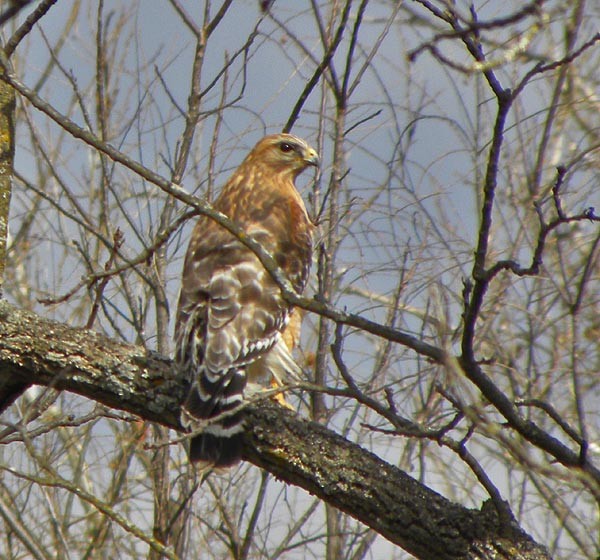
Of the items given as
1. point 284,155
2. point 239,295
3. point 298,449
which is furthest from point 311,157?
point 298,449

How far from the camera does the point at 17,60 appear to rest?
685 cm

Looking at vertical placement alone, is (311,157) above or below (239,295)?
above

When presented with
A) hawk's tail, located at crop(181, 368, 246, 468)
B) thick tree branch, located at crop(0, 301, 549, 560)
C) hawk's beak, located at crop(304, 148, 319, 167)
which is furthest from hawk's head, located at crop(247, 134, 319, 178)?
thick tree branch, located at crop(0, 301, 549, 560)

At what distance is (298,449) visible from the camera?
10.2ft

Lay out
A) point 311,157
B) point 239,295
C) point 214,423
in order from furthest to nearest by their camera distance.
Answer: point 311,157 < point 239,295 < point 214,423

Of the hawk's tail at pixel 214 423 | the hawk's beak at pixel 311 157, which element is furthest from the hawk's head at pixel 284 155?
the hawk's tail at pixel 214 423

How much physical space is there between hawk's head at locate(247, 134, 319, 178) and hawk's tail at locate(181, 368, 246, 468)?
213 centimetres

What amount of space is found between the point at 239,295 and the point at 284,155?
150 centimetres

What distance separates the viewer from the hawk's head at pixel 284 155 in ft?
18.3

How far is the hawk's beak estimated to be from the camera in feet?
18.1

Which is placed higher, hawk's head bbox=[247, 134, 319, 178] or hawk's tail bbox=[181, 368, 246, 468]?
hawk's head bbox=[247, 134, 319, 178]

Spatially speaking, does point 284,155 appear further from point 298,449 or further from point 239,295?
point 298,449

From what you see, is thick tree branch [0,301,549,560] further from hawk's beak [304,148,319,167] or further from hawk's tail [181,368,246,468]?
hawk's beak [304,148,319,167]

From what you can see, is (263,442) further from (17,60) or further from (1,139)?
(17,60)
